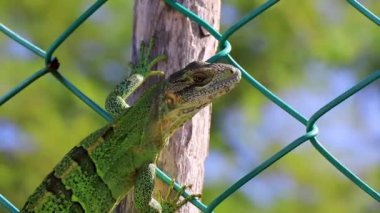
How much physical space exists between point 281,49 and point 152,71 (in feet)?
19.9

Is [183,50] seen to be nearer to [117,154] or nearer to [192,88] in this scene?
[192,88]

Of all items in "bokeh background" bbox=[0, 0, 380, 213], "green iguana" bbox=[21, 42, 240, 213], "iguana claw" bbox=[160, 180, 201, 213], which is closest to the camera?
"iguana claw" bbox=[160, 180, 201, 213]

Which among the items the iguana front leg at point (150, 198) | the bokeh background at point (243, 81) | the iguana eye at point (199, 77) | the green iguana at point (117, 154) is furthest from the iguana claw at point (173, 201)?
the bokeh background at point (243, 81)

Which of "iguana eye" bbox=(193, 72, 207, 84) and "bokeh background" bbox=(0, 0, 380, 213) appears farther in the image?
"bokeh background" bbox=(0, 0, 380, 213)

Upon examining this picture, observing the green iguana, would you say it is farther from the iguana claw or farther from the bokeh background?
the bokeh background

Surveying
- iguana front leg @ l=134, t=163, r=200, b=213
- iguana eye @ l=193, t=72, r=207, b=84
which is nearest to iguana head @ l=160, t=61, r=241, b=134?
iguana eye @ l=193, t=72, r=207, b=84

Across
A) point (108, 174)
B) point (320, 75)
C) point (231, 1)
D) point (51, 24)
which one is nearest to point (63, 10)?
point (51, 24)

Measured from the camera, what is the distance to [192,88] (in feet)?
10.6

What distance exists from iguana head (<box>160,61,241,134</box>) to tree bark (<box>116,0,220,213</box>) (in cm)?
4

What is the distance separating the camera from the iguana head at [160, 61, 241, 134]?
121 inches

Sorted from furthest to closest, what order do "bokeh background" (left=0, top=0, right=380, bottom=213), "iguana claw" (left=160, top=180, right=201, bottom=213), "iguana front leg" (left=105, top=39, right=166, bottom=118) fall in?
"bokeh background" (left=0, top=0, right=380, bottom=213) < "iguana front leg" (left=105, top=39, right=166, bottom=118) < "iguana claw" (left=160, top=180, right=201, bottom=213)

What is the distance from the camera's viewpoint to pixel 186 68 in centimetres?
310

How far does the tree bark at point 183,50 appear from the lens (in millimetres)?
3121

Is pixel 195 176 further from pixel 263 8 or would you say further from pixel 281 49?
pixel 281 49
